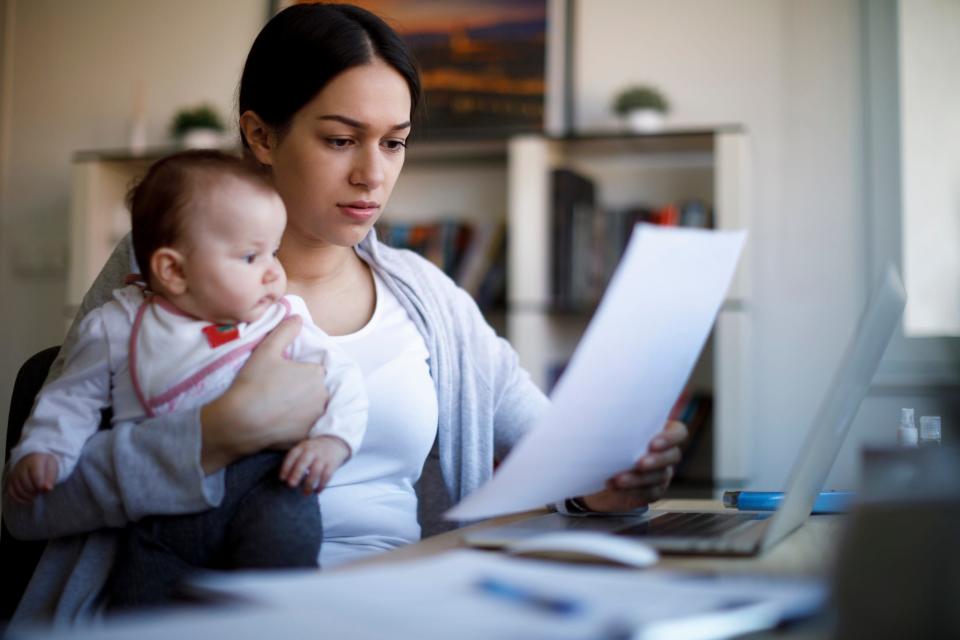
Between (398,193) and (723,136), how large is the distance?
1.23 metres

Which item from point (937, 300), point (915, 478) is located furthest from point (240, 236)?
point (937, 300)

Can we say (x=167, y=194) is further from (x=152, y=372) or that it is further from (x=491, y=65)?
(x=491, y=65)

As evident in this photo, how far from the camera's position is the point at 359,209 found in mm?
1401

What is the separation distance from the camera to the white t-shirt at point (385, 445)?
122 cm

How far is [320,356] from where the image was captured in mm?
1048

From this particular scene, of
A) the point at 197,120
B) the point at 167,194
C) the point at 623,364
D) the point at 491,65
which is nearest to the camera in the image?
the point at 623,364

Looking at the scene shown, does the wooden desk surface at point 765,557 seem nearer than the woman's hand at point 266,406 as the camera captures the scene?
Yes

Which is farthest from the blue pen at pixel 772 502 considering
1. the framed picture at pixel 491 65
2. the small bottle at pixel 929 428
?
the framed picture at pixel 491 65

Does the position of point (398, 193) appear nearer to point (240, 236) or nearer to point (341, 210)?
point (341, 210)

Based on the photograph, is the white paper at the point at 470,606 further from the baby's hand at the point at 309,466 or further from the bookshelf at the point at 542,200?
the bookshelf at the point at 542,200

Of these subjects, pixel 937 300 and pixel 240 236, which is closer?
pixel 240 236

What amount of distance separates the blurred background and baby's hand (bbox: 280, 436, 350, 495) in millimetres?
2224

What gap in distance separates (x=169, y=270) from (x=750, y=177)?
8.65 feet

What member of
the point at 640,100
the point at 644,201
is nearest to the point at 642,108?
the point at 640,100
